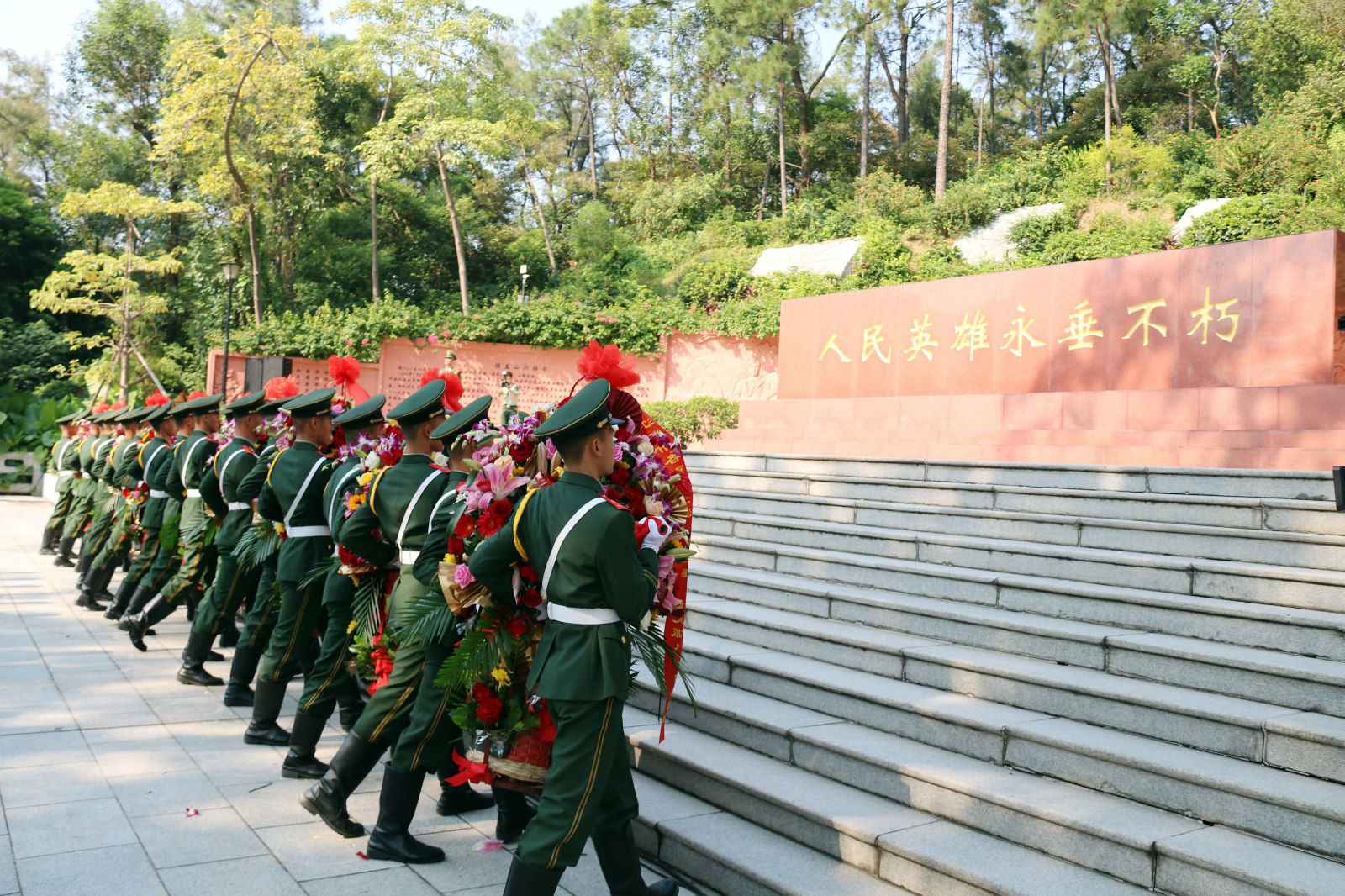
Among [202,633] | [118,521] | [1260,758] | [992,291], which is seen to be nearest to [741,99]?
[992,291]

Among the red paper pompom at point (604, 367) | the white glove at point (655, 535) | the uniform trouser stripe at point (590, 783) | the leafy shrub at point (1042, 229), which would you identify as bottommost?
the uniform trouser stripe at point (590, 783)

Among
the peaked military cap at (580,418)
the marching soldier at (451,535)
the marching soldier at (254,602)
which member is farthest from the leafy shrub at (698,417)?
the peaked military cap at (580,418)

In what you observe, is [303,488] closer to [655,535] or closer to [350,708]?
[350,708]

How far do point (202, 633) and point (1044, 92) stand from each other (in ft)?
117

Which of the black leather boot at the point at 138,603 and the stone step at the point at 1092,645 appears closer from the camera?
the stone step at the point at 1092,645

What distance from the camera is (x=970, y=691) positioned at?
12.5 ft

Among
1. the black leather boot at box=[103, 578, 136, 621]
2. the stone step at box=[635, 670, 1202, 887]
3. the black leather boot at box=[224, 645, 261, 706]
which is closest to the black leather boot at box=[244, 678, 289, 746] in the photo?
the black leather boot at box=[224, 645, 261, 706]

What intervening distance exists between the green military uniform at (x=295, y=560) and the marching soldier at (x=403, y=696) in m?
0.74

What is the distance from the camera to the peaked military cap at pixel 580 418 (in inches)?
106

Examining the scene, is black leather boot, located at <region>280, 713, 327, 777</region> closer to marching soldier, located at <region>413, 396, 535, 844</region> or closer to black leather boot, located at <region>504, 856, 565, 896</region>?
→ marching soldier, located at <region>413, 396, 535, 844</region>

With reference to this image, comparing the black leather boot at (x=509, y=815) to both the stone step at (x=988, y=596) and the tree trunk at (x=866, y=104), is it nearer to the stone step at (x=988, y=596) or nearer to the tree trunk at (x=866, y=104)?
the stone step at (x=988, y=596)

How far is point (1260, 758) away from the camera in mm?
2965

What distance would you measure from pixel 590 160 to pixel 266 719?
32.4 m

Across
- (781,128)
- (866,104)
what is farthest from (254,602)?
(866,104)
